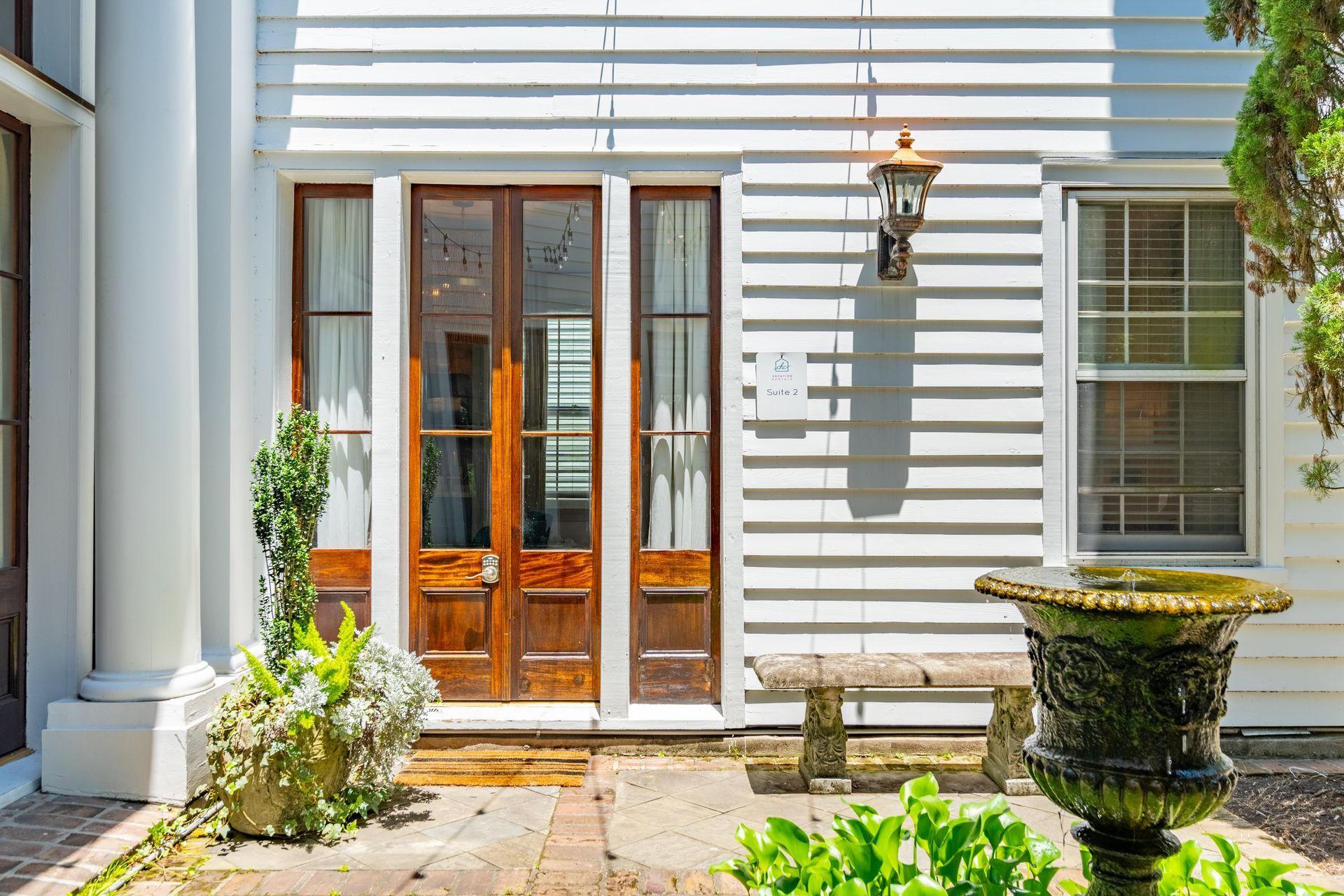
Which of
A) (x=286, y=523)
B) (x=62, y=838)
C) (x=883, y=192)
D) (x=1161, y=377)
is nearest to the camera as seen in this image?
(x=62, y=838)

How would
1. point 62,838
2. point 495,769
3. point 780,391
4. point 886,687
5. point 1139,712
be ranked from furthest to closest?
point 780,391 < point 495,769 < point 886,687 < point 62,838 < point 1139,712

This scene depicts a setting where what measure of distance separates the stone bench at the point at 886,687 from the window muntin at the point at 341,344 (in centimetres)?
234

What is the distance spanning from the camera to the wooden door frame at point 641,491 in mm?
5195

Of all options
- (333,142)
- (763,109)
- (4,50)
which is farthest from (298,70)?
(763,109)

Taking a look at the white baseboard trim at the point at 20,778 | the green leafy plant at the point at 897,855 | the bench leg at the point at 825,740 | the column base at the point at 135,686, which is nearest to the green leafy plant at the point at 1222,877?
the green leafy plant at the point at 897,855

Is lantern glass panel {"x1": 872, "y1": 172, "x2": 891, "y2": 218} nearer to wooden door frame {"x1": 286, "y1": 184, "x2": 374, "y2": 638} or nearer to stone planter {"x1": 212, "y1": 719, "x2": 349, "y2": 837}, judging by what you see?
wooden door frame {"x1": 286, "y1": 184, "x2": 374, "y2": 638}

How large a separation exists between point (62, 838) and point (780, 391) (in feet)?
11.8

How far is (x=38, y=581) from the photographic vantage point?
4.42 metres

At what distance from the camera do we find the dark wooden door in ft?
14.2

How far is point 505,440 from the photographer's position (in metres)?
5.27

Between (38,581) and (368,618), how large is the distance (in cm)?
150

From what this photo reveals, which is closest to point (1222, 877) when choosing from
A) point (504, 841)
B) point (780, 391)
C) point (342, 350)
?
point (504, 841)

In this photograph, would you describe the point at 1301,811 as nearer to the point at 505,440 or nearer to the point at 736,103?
the point at 505,440

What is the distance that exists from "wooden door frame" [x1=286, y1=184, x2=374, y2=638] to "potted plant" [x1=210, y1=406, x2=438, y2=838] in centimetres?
66
